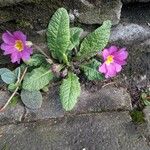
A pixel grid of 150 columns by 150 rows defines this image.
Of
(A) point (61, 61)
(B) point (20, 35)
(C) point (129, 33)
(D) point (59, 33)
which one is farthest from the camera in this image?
(C) point (129, 33)

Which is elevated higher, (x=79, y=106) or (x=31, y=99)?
(x=31, y=99)

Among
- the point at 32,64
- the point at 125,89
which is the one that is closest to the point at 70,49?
the point at 32,64

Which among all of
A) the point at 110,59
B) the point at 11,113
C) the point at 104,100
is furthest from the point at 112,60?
the point at 11,113

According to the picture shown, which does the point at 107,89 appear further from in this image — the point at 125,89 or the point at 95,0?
the point at 95,0

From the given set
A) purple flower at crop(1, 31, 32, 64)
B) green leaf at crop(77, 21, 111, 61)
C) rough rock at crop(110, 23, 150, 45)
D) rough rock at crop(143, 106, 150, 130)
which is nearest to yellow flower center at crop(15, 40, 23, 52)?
purple flower at crop(1, 31, 32, 64)

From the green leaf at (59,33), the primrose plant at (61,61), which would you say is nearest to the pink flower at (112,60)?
the primrose plant at (61,61)

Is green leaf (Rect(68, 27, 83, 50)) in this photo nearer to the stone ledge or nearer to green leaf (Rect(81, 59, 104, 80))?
green leaf (Rect(81, 59, 104, 80))

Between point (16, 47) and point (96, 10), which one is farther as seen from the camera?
point (96, 10)

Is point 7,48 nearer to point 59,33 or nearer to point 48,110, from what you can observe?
point 59,33

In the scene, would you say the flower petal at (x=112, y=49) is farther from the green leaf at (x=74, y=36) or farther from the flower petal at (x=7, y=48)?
the flower petal at (x=7, y=48)
